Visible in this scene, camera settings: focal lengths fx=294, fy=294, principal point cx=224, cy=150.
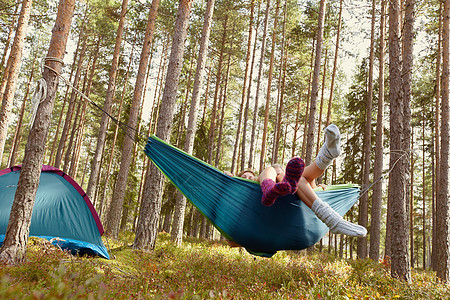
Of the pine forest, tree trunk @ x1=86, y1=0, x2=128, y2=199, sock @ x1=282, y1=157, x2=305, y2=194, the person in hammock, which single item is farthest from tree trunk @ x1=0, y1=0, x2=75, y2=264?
tree trunk @ x1=86, y1=0, x2=128, y2=199

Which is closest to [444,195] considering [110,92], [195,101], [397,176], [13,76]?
[397,176]

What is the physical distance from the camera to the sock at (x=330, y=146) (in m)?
1.97

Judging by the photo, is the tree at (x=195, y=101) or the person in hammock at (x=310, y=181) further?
the tree at (x=195, y=101)


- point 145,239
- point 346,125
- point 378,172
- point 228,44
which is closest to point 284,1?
point 228,44

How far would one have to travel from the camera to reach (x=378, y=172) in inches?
251

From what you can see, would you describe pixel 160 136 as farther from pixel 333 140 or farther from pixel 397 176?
pixel 397 176

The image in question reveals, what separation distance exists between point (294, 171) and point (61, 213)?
3.38 metres

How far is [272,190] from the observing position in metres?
2.10

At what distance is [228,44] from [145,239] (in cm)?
833

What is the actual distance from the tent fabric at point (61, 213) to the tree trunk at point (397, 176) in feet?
11.6

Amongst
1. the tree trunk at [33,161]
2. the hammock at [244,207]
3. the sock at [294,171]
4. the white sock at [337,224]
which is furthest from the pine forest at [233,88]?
the sock at [294,171]

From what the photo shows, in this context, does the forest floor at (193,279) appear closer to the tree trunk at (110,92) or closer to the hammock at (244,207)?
the hammock at (244,207)

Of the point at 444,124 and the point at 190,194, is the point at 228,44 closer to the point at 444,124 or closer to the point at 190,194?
the point at 444,124

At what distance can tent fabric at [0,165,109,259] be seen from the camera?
3.77 meters
